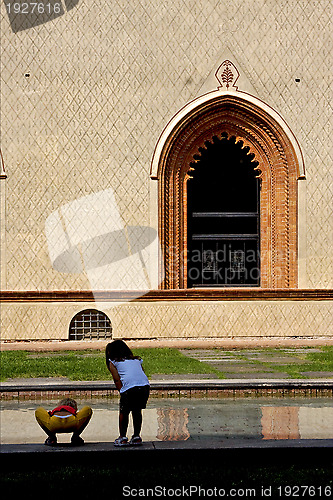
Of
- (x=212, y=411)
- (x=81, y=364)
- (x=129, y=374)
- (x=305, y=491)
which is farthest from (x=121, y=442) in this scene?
(x=81, y=364)

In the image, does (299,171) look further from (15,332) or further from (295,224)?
(15,332)

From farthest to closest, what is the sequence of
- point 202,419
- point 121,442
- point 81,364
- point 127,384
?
point 81,364, point 202,419, point 127,384, point 121,442

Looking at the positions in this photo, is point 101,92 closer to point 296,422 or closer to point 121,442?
point 296,422

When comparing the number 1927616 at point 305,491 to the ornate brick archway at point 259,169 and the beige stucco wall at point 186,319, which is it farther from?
the ornate brick archway at point 259,169

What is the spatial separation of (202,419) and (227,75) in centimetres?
863

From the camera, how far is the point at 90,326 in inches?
582

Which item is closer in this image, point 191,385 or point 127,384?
point 127,384

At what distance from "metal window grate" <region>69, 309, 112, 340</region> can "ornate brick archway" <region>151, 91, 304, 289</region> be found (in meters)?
1.33

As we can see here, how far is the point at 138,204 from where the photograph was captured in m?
14.7

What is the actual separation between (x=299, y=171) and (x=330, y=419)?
7.83 metres

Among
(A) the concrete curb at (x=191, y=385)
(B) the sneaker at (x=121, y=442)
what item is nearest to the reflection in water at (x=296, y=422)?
(A) the concrete curb at (x=191, y=385)

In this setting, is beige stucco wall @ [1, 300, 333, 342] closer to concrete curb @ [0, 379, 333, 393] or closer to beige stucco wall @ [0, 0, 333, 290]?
beige stucco wall @ [0, 0, 333, 290]

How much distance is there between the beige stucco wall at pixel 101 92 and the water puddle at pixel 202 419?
20.5 feet

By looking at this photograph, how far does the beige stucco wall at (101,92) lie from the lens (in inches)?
578
